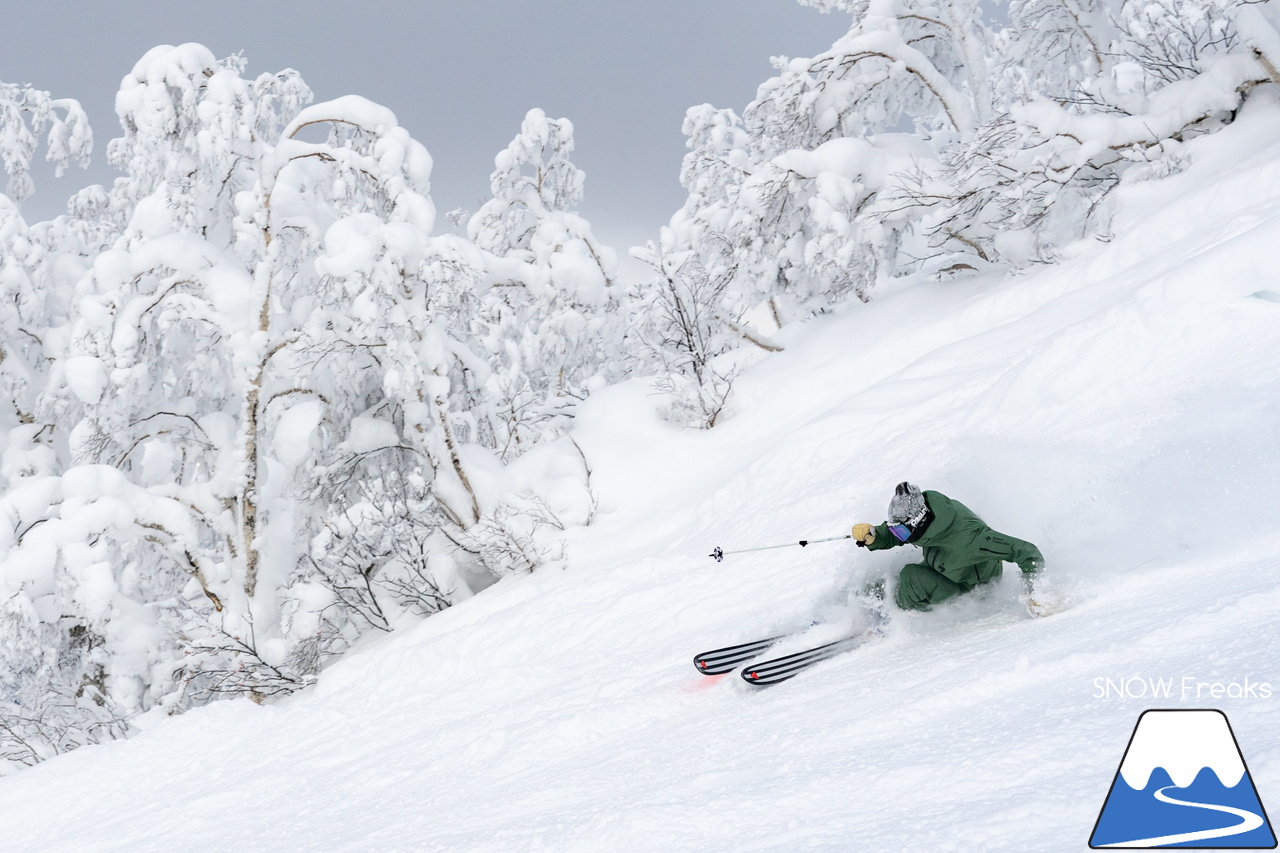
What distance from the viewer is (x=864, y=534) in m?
4.13

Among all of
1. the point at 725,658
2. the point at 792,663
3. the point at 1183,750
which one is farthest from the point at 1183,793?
the point at 725,658

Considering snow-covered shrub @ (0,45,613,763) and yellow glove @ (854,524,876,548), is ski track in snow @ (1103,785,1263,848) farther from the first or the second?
snow-covered shrub @ (0,45,613,763)

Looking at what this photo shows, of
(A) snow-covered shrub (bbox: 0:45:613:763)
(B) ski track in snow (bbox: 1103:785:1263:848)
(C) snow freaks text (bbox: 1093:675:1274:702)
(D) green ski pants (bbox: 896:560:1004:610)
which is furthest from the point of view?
(A) snow-covered shrub (bbox: 0:45:613:763)

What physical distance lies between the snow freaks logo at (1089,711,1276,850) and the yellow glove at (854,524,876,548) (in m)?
2.06

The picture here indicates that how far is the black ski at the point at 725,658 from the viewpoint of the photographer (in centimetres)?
454

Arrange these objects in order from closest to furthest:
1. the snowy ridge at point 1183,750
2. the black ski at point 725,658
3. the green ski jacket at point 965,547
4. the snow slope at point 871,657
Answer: the snowy ridge at point 1183,750 → the snow slope at point 871,657 → the green ski jacket at point 965,547 → the black ski at point 725,658

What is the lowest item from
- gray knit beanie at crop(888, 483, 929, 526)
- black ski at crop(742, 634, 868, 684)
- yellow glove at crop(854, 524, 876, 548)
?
black ski at crop(742, 634, 868, 684)

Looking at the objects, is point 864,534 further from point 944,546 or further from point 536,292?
point 536,292

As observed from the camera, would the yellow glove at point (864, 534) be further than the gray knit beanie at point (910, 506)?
Yes

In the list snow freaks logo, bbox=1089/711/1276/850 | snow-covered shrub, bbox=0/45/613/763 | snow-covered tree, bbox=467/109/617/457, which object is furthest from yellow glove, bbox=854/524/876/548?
snow-covered tree, bbox=467/109/617/457

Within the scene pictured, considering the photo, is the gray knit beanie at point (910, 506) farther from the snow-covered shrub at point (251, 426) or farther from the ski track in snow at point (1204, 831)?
the snow-covered shrub at point (251, 426)

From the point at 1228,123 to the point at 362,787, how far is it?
12802 mm

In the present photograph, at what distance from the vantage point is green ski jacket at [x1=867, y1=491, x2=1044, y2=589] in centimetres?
382

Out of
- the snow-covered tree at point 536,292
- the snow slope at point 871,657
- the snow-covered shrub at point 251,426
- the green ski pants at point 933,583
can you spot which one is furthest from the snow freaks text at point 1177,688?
the snow-covered tree at point 536,292
